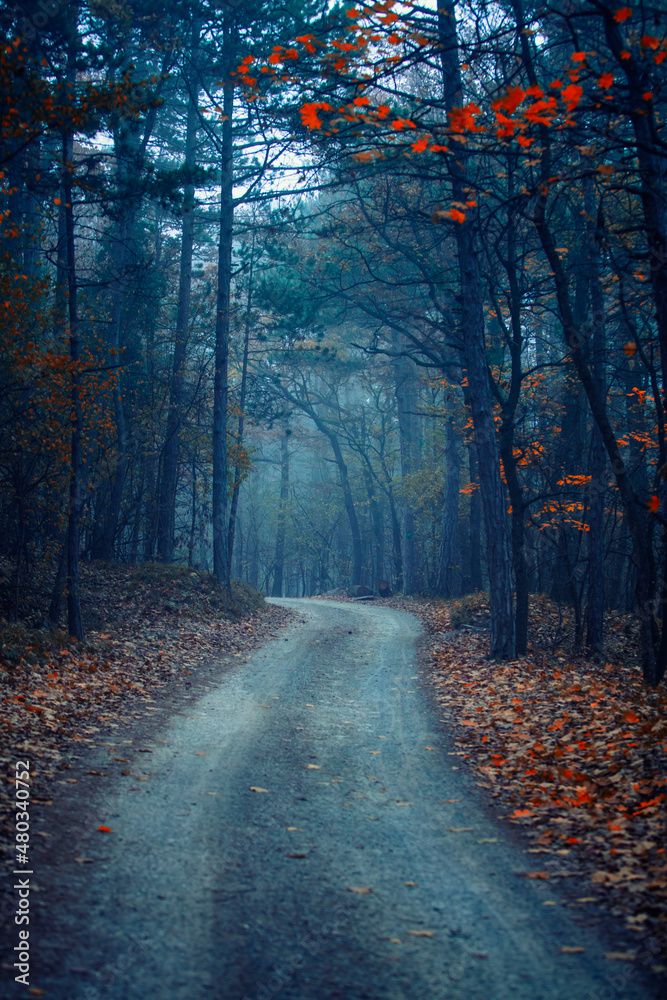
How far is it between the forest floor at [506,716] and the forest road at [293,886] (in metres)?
0.32

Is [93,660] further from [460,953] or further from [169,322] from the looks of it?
[169,322]

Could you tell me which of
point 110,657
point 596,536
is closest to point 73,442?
point 110,657

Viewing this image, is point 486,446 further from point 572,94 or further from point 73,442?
point 73,442

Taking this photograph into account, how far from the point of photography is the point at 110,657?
10.3 m

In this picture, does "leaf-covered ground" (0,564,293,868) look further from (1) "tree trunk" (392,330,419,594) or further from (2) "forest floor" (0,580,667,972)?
(1) "tree trunk" (392,330,419,594)

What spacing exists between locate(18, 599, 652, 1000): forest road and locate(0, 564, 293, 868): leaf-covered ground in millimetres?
542

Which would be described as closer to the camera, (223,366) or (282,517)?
(223,366)

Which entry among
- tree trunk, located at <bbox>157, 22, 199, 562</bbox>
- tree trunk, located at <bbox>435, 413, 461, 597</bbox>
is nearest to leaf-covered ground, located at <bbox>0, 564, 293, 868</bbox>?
tree trunk, located at <bbox>157, 22, 199, 562</bbox>

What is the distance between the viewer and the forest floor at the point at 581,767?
12.4ft

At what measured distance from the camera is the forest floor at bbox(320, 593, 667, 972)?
3768 millimetres

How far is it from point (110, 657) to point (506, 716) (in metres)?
6.18

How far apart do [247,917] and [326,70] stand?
22.5 feet

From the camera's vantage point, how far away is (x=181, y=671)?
10.3 metres

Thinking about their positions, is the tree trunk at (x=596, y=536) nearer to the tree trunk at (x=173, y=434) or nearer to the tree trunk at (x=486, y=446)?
the tree trunk at (x=486, y=446)
